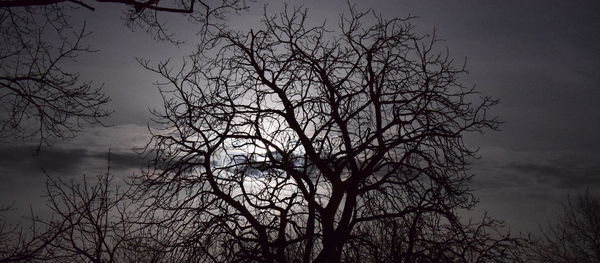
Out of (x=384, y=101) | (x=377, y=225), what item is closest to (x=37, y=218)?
(x=377, y=225)

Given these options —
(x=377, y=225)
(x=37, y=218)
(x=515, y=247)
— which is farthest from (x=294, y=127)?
(x=37, y=218)

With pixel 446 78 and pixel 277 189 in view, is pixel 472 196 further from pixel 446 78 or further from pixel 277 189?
pixel 277 189

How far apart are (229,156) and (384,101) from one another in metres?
3.30

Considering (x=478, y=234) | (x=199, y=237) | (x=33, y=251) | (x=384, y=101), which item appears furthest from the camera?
(x=384, y=101)

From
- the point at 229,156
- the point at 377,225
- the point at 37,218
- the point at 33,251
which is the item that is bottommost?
the point at 33,251

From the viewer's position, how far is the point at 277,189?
809cm

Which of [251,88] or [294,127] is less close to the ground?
[251,88]

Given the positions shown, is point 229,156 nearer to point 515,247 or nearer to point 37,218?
point 37,218

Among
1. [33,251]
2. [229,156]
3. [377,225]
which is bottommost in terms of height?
[33,251]

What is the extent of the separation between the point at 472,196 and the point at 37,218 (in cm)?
871

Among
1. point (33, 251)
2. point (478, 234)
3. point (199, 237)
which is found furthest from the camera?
point (478, 234)

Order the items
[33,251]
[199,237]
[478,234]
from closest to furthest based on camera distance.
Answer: [33,251] → [199,237] → [478,234]

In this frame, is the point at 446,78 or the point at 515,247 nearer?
the point at 515,247

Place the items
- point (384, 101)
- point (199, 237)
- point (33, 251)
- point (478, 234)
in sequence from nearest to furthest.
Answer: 1. point (33, 251)
2. point (199, 237)
3. point (478, 234)
4. point (384, 101)
